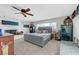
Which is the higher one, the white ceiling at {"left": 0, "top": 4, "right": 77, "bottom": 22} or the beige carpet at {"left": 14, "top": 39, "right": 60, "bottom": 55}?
the white ceiling at {"left": 0, "top": 4, "right": 77, "bottom": 22}

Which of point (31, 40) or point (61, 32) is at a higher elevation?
point (61, 32)

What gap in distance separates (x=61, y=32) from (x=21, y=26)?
20.5 feet

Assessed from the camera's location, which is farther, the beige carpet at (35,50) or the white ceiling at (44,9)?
the white ceiling at (44,9)

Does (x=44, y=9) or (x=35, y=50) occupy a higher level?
(x=44, y=9)

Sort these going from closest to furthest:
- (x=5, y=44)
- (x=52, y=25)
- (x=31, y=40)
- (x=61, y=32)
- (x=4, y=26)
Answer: (x=5, y=44) < (x=31, y=40) < (x=61, y=32) < (x=4, y=26) < (x=52, y=25)

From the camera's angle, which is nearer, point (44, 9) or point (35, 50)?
point (35, 50)

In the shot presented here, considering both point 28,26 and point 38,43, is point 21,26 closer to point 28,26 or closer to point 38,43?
point 28,26

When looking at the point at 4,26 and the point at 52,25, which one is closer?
the point at 4,26

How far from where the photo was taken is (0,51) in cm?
209

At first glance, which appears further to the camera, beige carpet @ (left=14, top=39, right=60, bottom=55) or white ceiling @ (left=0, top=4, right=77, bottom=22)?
white ceiling @ (left=0, top=4, right=77, bottom=22)

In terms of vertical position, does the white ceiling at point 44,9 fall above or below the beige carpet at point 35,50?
above

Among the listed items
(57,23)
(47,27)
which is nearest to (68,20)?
(57,23)

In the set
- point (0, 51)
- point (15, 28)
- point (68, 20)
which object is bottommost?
point (0, 51)

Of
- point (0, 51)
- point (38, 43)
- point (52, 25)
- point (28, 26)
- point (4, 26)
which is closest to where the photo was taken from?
point (0, 51)
